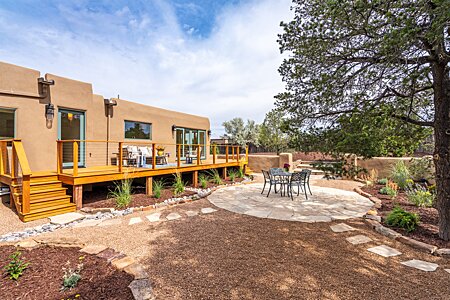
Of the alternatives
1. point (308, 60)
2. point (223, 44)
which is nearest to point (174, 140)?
point (223, 44)

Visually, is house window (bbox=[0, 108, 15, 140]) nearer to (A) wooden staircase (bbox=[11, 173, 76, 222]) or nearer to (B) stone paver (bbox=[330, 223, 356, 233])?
(A) wooden staircase (bbox=[11, 173, 76, 222])

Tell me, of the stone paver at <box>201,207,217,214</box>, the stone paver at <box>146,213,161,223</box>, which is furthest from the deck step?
the stone paver at <box>201,207,217,214</box>

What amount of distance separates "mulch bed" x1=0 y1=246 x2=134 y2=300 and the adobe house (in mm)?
2461

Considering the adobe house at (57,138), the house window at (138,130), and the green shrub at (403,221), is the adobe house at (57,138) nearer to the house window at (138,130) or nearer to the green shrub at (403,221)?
the house window at (138,130)

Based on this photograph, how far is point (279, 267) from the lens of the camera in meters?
2.82

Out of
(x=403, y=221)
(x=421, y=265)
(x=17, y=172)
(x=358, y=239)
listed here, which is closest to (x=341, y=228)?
(x=358, y=239)

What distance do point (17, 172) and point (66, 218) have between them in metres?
1.85

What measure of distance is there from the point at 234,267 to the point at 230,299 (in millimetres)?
613

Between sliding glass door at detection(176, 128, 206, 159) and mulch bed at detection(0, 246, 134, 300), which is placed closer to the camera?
mulch bed at detection(0, 246, 134, 300)

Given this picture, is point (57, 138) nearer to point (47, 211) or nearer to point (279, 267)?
point (47, 211)

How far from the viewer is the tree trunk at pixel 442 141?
342 cm

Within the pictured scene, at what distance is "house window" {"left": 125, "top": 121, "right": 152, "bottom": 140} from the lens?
934 cm

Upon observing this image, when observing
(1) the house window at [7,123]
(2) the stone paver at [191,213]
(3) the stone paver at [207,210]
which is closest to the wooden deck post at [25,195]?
(1) the house window at [7,123]

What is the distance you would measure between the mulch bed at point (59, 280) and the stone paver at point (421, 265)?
348 cm
